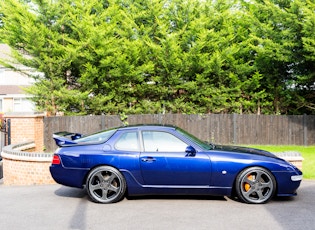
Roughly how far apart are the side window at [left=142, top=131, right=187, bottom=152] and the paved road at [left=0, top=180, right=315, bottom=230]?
92 cm

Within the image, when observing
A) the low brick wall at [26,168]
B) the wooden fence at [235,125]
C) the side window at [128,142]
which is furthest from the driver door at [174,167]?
the wooden fence at [235,125]

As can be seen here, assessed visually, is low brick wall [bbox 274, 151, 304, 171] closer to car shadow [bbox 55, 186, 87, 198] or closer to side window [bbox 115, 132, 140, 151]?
side window [bbox 115, 132, 140, 151]

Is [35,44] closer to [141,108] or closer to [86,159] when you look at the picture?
[141,108]

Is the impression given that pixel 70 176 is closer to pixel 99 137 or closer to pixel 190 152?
pixel 99 137

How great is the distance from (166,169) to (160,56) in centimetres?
1101

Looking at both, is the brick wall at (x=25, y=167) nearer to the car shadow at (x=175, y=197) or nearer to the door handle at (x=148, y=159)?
the car shadow at (x=175, y=197)

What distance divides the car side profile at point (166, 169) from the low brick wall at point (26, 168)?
1.99 m

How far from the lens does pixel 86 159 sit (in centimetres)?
649

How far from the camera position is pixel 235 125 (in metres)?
16.6

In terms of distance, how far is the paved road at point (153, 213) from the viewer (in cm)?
523

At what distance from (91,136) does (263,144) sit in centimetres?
1127

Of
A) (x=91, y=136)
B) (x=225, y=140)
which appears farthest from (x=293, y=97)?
(x=91, y=136)

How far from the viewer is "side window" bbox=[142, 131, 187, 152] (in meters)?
6.52

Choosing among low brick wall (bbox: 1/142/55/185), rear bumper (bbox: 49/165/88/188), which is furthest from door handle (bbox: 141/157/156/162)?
low brick wall (bbox: 1/142/55/185)
